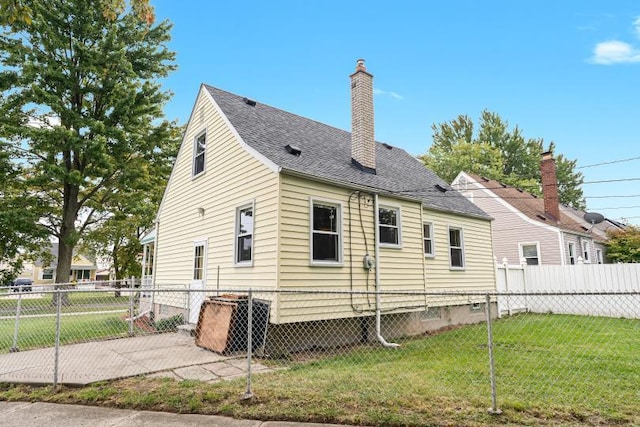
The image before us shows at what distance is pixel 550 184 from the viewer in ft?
58.5

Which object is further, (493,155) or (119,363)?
(493,155)

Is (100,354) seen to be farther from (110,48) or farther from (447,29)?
(110,48)

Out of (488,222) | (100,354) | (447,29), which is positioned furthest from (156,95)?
(488,222)

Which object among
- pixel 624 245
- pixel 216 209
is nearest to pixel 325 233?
pixel 216 209

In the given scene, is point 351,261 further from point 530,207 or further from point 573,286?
point 530,207

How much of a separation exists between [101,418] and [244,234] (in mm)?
4725

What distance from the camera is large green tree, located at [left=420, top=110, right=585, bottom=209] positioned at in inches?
1347

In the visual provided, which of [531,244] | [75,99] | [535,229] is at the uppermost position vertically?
[75,99]

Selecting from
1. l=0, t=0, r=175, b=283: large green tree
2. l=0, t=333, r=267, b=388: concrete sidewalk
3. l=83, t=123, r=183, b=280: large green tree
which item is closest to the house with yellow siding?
l=0, t=333, r=267, b=388: concrete sidewalk

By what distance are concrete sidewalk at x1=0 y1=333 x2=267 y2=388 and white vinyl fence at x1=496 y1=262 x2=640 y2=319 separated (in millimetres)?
10110

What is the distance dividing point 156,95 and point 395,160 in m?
15.1

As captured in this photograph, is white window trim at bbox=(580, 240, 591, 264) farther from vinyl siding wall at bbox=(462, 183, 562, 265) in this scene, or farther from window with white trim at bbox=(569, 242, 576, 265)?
vinyl siding wall at bbox=(462, 183, 562, 265)

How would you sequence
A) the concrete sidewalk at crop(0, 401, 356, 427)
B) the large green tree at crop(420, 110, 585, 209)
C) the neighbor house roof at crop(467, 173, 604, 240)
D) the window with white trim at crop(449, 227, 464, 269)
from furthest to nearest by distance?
the large green tree at crop(420, 110, 585, 209) → the neighbor house roof at crop(467, 173, 604, 240) → the window with white trim at crop(449, 227, 464, 269) → the concrete sidewalk at crop(0, 401, 356, 427)

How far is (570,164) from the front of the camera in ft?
134
